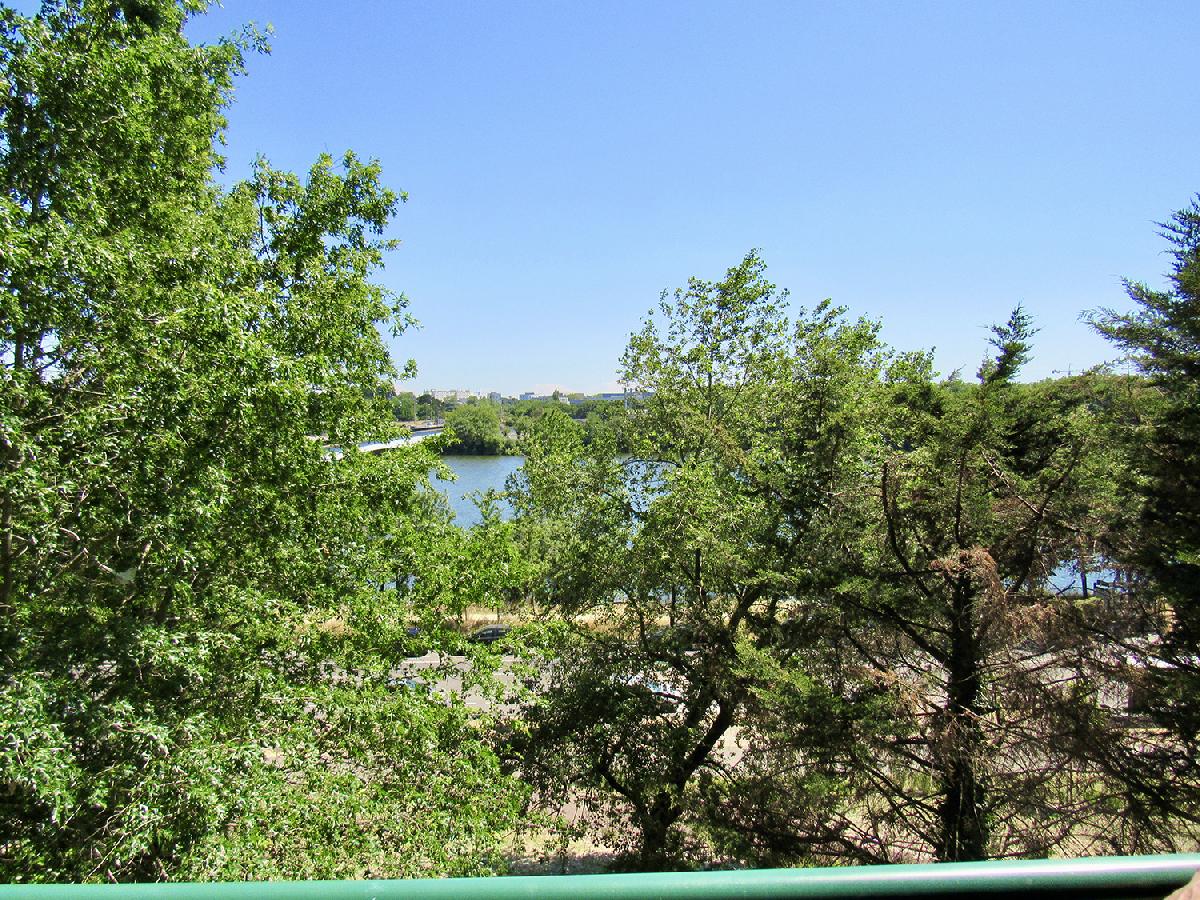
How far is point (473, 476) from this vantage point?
54.4 meters

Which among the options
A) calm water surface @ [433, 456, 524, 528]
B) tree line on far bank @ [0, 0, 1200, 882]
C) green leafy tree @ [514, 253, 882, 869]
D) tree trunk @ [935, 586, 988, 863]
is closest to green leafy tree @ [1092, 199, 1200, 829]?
tree line on far bank @ [0, 0, 1200, 882]

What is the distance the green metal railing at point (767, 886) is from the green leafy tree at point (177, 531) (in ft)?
16.1

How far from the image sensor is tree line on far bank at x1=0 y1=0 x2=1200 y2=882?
5.49 meters

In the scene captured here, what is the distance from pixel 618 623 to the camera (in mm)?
11844

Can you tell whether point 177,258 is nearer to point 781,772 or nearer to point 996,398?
point 781,772

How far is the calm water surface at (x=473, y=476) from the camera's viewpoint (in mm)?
43094

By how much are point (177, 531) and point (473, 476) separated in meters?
49.3

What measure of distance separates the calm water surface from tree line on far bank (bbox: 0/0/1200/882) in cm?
3118

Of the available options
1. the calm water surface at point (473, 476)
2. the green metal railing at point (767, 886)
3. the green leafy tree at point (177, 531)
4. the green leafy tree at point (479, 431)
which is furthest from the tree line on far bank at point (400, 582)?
the green leafy tree at point (479, 431)

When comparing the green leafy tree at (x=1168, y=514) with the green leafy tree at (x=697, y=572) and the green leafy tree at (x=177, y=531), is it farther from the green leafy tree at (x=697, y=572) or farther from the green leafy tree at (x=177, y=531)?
the green leafy tree at (x=177, y=531)

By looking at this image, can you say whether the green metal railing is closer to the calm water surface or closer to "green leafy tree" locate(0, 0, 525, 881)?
"green leafy tree" locate(0, 0, 525, 881)

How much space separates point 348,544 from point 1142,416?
34.3ft

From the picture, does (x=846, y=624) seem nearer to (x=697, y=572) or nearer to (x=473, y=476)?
(x=697, y=572)

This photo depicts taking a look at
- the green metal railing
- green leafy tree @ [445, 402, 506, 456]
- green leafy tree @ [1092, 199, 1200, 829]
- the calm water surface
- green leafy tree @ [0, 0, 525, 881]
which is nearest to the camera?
the green metal railing
